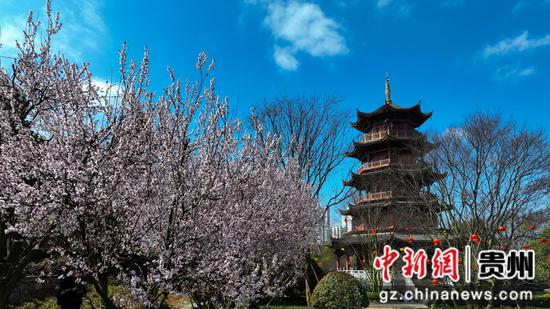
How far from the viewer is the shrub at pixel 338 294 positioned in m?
12.1

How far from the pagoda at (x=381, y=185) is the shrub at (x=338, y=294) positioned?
28.5 feet

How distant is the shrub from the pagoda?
870 cm

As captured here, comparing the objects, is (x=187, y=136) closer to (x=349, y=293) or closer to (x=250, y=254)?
(x=250, y=254)

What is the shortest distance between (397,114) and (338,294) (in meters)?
21.5

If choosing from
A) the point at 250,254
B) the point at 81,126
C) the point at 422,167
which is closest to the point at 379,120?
the point at 422,167

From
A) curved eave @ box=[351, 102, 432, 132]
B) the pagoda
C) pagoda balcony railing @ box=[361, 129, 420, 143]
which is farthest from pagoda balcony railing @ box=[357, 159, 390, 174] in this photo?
curved eave @ box=[351, 102, 432, 132]

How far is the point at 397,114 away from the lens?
30281mm

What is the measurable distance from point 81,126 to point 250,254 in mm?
3444

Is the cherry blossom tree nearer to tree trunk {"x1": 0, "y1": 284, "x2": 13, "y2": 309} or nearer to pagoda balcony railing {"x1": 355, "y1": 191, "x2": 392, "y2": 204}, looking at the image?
tree trunk {"x1": 0, "y1": 284, "x2": 13, "y2": 309}

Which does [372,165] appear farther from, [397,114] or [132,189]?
[132,189]

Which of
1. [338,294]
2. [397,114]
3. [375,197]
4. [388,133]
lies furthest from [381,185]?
[338,294]

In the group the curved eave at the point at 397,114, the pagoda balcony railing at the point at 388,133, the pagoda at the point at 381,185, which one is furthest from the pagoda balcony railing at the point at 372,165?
the curved eave at the point at 397,114

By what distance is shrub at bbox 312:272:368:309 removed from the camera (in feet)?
39.7

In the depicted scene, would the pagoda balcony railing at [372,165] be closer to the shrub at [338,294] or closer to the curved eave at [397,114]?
the curved eave at [397,114]
